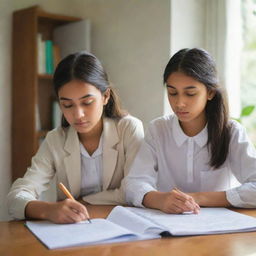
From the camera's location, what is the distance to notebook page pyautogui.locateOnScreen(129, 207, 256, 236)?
1283mm

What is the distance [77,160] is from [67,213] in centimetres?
49

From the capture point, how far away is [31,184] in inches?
67.7

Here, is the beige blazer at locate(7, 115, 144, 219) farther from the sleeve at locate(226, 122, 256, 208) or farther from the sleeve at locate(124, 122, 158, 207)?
the sleeve at locate(226, 122, 256, 208)

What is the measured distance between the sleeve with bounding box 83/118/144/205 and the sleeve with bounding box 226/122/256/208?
379mm

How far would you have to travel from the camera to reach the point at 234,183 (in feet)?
6.47

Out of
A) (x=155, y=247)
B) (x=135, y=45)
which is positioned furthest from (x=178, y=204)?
(x=135, y=45)

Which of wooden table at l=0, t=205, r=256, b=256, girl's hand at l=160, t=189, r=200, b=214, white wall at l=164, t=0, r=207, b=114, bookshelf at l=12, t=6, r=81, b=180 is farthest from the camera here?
bookshelf at l=12, t=6, r=81, b=180

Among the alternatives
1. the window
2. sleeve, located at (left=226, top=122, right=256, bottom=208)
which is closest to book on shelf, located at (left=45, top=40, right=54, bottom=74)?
the window

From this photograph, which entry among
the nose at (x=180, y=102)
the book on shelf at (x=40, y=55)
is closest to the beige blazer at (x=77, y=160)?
the nose at (x=180, y=102)

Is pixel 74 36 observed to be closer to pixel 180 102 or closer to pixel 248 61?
pixel 248 61

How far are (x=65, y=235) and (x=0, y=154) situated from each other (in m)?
2.53

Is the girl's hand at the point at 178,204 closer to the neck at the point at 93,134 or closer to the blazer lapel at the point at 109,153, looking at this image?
the blazer lapel at the point at 109,153

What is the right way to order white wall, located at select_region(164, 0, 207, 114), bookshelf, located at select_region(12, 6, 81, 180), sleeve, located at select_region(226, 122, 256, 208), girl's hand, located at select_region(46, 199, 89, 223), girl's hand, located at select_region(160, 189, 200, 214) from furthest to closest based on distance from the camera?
1. bookshelf, located at select_region(12, 6, 81, 180)
2. white wall, located at select_region(164, 0, 207, 114)
3. sleeve, located at select_region(226, 122, 256, 208)
4. girl's hand, located at select_region(160, 189, 200, 214)
5. girl's hand, located at select_region(46, 199, 89, 223)

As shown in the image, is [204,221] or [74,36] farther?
[74,36]
